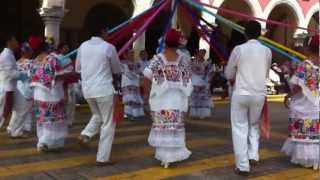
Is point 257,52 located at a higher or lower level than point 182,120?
higher

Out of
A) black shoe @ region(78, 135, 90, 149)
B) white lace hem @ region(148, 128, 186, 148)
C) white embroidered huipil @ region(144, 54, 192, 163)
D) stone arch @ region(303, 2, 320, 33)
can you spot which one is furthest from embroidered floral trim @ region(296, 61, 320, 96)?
stone arch @ region(303, 2, 320, 33)

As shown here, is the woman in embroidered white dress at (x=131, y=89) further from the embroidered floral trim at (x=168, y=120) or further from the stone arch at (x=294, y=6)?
the stone arch at (x=294, y=6)

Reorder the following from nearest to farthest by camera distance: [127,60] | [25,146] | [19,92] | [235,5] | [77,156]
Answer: [77,156] → [25,146] → [19,92] → [127,60] → [235,5]

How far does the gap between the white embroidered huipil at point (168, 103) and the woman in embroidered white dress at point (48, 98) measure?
153 centimetres

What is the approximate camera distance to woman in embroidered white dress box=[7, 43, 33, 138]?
8781 mm

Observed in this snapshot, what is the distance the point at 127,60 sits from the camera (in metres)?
11.8

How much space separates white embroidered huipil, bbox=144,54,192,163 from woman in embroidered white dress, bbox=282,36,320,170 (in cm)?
→ 140

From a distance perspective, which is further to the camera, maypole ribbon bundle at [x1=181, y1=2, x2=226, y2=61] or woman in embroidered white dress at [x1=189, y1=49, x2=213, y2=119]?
woman in embroidered white dress at [x1=189, y1=49, x2=213, y2=119]

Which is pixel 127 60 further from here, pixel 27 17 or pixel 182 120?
pixel 27 17

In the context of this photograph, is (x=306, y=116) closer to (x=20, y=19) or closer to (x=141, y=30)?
(x=141, y=30)

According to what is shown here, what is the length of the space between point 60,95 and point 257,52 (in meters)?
2.95

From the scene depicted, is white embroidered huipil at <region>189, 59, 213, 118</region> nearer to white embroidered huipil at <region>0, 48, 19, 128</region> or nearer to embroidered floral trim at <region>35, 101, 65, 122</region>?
white embroidered huipil at <region>0, 48, 19, 128</region>

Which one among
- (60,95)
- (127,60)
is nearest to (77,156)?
(60,95)

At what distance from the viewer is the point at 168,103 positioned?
6.68m
